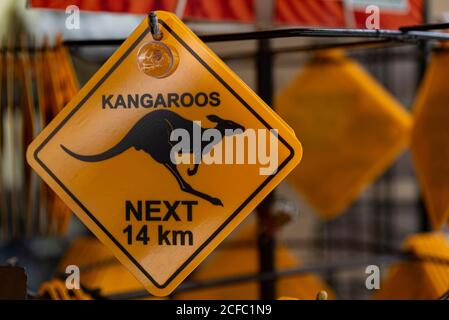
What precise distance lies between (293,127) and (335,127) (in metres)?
0.12

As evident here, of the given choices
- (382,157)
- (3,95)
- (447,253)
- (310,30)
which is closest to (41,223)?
(3,95)

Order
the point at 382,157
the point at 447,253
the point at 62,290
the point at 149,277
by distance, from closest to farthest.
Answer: the point at 149,277
the point at 62,290
the point at 447,253
the point at 382,157

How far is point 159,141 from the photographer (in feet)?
2.59

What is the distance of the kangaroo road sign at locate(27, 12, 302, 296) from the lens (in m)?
0.77

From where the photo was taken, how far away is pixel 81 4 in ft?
3.30

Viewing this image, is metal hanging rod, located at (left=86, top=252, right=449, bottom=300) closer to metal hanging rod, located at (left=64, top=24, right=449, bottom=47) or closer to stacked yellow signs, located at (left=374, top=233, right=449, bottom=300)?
stacked yellow signs, located at (left=374, top=233, right=449, bottom=300)

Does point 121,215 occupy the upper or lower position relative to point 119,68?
lower

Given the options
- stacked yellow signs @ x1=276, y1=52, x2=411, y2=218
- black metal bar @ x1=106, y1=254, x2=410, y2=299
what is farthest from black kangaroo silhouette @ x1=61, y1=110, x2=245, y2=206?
stacked yellow signs @ x1=276, y1=52, x2=411, y2=218

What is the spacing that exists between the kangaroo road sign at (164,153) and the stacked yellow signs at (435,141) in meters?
0.45

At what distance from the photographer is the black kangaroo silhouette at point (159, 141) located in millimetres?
779

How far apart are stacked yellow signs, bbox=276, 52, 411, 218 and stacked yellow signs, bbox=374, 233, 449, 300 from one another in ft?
1.04

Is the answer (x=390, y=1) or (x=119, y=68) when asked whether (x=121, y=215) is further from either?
(x=390, y=1)

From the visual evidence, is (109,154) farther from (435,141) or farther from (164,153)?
(435,141)
